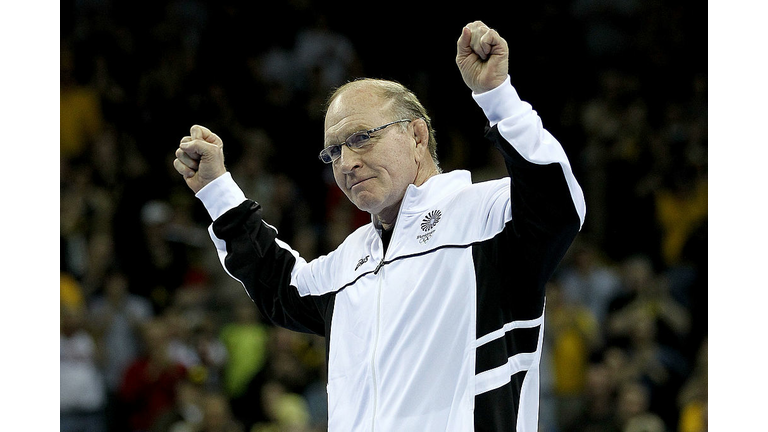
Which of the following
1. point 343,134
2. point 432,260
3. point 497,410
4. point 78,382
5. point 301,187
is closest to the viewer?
point 497,410

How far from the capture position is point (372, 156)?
120 inches

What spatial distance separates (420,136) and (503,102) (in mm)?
677

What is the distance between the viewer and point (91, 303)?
7.95 meters

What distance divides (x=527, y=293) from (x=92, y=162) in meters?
6.94

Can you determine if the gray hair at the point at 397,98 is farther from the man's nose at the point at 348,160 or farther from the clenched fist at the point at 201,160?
the clenched fist at the point at 201,160

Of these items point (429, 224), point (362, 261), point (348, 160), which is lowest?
point (362, 261)

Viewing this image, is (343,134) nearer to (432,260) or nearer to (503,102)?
(432,260)

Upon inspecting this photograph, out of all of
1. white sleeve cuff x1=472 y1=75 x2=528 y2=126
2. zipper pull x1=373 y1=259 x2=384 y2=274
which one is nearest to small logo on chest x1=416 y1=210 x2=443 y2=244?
zipper pull x1=373 y1=259 x2=384 y2=274

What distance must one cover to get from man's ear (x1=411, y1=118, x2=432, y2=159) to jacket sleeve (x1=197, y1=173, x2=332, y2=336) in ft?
2.09

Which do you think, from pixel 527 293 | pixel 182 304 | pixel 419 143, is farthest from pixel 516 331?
pixel 182 304

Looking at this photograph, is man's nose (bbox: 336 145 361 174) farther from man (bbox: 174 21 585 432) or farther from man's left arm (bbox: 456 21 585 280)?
man's left arm (bbox: 456 21 585 280)

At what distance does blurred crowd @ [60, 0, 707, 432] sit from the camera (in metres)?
7.54

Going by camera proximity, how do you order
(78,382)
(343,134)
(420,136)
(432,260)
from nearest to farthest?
(432,260) < (343,134) < (420,136) < (78,382)

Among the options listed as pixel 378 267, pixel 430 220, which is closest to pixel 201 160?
pixel 378 267
